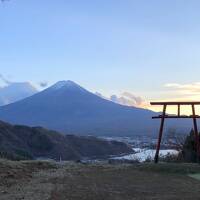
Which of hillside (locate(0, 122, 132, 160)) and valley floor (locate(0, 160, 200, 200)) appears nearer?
valley floor (locate(0, 160, 200, 200))

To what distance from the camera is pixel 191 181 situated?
15.7 metres

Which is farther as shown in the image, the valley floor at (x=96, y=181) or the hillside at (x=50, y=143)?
the hillside at (x=50, y=143)

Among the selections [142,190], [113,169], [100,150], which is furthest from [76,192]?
[100,150]

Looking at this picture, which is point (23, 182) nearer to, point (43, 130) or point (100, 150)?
point (100, 150)

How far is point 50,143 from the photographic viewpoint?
8662 centimetres

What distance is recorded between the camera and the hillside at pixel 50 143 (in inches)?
3118

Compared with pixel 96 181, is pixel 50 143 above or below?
above

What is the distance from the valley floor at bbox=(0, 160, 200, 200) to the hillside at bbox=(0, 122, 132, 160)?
57770mm

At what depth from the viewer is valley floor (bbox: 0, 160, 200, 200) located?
43.2ft

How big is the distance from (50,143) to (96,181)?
2821 inches

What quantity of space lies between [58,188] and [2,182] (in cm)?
151

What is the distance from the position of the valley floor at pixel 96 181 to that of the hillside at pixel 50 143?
5777 cm

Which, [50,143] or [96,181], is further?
[50,143]

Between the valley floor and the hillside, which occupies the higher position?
the hillside
